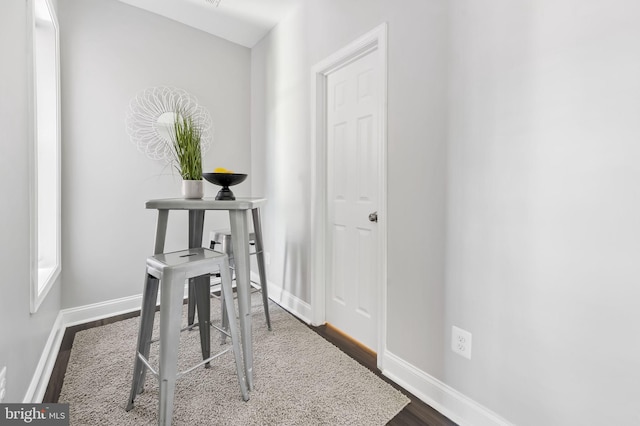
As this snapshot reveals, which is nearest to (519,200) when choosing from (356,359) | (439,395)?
(439,395)

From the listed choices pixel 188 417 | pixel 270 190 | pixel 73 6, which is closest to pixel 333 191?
pixel 270 190

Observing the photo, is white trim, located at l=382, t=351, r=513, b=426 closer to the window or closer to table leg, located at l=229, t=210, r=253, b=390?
table leg, located at l=229, t=210, r=253, b=390

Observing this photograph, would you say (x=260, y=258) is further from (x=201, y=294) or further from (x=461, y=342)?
(x=461, y=342)

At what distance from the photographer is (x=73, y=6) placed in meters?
2.45

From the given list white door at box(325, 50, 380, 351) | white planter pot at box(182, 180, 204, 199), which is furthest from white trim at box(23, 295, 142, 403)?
white door at box(325, 50, 380, 351)

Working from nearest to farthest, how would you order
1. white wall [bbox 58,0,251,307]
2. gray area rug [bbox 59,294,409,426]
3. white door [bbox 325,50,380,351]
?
1. gray area rug [bbox 59,294,409,426]
2. white door [bbox 325,50,380,351]
3. white wall [bbox 58,0,251,307]

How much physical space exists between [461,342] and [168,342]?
1297 mm

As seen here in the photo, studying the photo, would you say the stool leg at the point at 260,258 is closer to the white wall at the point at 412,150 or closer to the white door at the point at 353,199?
the white door at the point at 353,199

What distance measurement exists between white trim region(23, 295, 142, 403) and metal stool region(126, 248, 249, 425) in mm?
507

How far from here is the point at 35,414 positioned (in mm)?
1320

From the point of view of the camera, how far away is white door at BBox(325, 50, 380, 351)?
2.10 m

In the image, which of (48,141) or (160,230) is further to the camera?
(48,141)

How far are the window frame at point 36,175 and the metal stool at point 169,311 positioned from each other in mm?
626

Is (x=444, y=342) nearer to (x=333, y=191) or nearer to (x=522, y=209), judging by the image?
(x=522, y=209)
